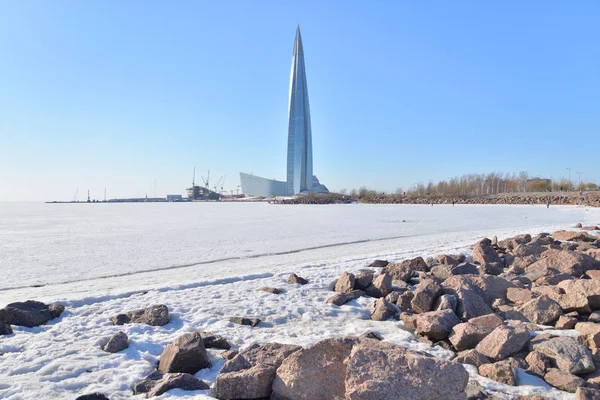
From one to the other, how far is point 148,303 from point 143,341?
4.36ft

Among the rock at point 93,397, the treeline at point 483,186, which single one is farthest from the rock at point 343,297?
the treeline at point 483,186

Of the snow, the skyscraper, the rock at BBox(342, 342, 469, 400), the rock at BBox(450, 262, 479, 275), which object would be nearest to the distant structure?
the skyscraper

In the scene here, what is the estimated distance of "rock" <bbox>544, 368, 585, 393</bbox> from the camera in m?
2.91

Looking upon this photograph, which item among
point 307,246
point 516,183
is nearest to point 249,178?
point 516,183

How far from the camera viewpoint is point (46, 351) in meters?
3.66

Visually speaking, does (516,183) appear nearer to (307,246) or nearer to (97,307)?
(307,246)

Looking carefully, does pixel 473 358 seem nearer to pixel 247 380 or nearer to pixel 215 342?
pixel 247 380

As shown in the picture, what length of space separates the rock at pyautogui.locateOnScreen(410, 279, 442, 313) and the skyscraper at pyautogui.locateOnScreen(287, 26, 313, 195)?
323ft

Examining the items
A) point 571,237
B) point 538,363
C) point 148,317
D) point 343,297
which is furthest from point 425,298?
point 571,237

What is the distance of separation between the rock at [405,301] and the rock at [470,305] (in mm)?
527

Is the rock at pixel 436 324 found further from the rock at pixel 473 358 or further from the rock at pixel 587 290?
the rock at pixel 587 290

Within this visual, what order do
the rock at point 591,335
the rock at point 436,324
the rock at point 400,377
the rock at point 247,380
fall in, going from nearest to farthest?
the rock at point 400,377 → the rock at point 247,380 → the rock at point 591,335 → the rock at point 436,324

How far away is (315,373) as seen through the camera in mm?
2674

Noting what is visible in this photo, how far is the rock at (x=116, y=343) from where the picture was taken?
370 centimetres
